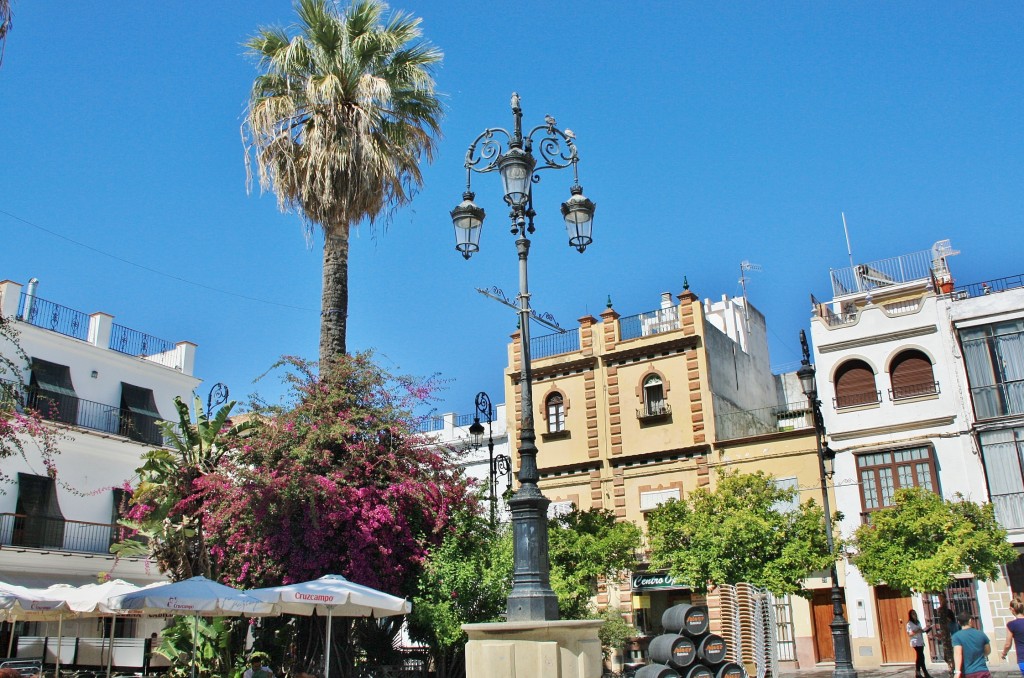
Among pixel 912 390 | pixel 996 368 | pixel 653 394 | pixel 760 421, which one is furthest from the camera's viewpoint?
pixel 760 421

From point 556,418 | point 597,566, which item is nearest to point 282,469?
point 597,566

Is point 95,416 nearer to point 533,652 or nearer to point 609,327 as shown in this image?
point 609,327

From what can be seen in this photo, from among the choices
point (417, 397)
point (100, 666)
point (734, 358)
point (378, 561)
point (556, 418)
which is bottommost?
point (100, 666)

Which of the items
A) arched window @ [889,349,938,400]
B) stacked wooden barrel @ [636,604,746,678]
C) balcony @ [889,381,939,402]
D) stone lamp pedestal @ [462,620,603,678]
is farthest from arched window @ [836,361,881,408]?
stone lamp pedestal @ [462,620,603,678]

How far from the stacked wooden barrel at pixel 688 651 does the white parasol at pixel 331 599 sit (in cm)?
410

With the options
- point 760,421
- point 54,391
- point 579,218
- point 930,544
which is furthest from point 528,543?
point 760,421

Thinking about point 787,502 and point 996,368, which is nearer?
point 996,368

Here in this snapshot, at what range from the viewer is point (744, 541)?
71.5 ft

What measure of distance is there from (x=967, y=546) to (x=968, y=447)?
573 centimetres

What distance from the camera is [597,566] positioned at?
887 inches

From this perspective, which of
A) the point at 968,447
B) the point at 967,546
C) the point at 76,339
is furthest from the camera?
the point at 76,339

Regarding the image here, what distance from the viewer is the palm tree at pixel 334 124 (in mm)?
18609

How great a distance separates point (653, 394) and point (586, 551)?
8756 millimetres

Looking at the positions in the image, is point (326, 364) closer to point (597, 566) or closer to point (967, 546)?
point (597, 566)
